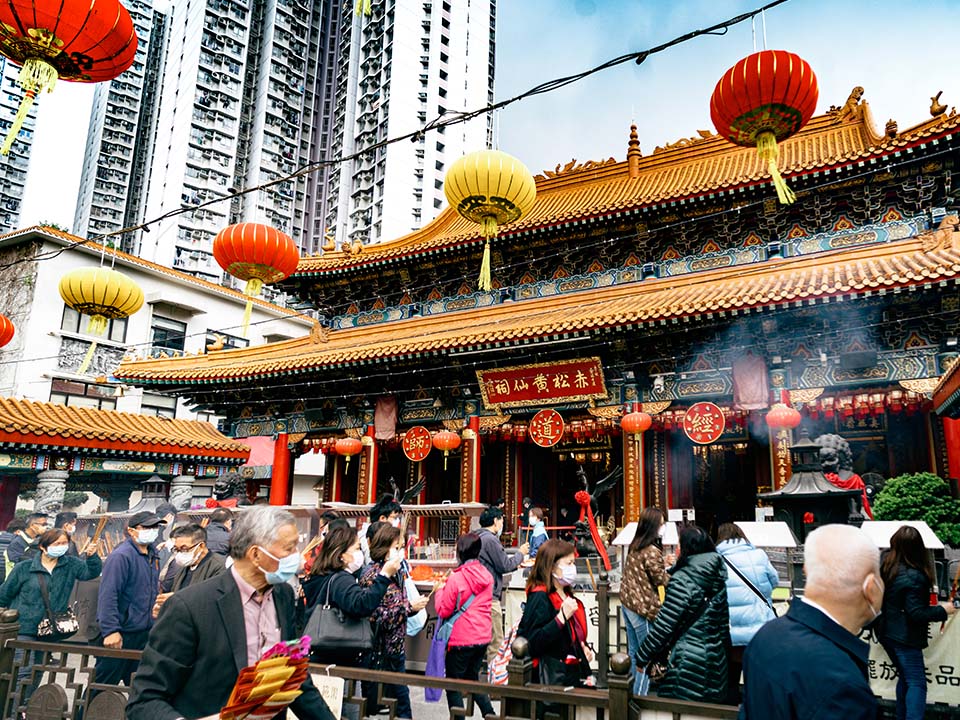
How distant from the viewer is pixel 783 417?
30.5 ft

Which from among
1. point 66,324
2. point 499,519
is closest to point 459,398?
point 499,519

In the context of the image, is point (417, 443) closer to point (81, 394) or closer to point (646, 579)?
point (646, 579)

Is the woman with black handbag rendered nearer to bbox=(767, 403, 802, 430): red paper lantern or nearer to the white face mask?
the white face mask

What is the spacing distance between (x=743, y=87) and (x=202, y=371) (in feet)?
37.3

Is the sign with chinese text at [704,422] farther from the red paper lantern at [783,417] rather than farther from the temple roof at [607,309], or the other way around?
the temple roof at [607,309]

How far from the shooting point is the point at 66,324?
23.2 meters

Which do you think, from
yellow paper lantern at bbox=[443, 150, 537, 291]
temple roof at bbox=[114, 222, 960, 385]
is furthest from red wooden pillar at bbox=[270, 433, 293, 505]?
yellow paper lantern at bbox=[443, 150, 537, 291]

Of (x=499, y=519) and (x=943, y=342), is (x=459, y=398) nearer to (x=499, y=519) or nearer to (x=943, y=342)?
(x=499, y=519)

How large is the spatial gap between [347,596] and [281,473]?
1107 centimetres

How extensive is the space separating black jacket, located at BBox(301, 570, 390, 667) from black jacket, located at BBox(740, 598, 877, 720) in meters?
2.41

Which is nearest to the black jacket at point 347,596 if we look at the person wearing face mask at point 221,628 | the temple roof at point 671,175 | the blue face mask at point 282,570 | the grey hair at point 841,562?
the person wearing face mask at point 221,628

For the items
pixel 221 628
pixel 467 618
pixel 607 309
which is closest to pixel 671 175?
pixel 607 309

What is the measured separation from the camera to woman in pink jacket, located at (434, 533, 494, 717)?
4641mm

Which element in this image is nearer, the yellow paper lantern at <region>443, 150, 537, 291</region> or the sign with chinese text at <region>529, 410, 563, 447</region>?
the yellow paper lantern at <region>443, 150, 537, 291</region>
